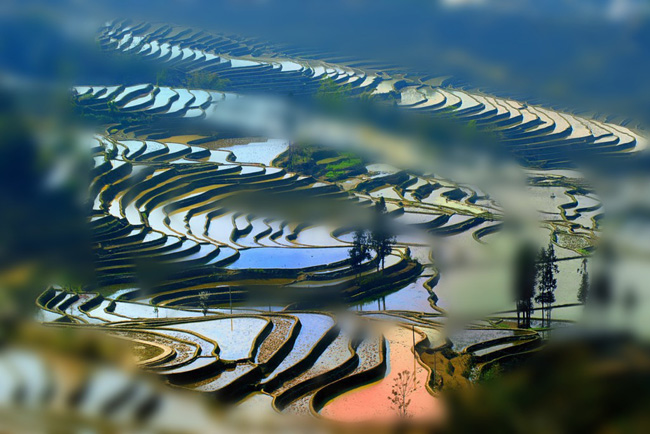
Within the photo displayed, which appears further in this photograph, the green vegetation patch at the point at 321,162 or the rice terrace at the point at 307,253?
the green vegetation patch at the point at 321,162

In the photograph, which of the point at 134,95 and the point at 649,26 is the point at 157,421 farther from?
the point at 649,26

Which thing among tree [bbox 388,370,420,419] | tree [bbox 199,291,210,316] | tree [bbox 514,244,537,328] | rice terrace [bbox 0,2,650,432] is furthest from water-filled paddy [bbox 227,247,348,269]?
tree [bbox 388,370,420,419]

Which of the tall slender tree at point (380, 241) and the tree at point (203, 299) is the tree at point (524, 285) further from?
the tree at point (203, 299)

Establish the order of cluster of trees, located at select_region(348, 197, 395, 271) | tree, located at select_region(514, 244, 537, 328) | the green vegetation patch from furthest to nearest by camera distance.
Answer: the green vegetation patch
cluster of trees, located at select_region(348, 197, 395, 271)
tree, located at select_region(514, 244, 537, 328)

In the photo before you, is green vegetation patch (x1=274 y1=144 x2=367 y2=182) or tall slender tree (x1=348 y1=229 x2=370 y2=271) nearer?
tall slender tree (x1=348 y1=229 x2=370 y2=271)

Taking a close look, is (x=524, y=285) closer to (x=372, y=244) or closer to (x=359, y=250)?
(x=359, y=250)

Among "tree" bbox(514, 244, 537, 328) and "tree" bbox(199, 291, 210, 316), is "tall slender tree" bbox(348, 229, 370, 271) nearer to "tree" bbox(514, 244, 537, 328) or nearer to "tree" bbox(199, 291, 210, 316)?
"tree" bbox(199, 291, 210, 316)

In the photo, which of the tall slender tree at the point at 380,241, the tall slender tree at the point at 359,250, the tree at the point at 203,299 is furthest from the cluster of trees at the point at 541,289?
the tree at the point at 203,299
